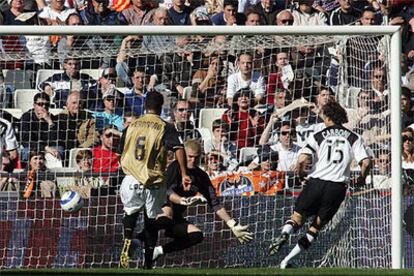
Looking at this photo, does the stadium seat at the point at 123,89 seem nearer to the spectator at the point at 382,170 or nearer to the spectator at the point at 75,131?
the spectator at the point at 75,131

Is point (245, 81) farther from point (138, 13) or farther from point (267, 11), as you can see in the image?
point (138, 13)

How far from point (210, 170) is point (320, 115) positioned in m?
1.37

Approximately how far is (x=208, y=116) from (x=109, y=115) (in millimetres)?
1102

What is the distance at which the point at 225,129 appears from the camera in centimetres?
1129

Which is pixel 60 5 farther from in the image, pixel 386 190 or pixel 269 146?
pixel 386 190

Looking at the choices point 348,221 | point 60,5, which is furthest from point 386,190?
point 60,5

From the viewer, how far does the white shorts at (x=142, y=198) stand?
9.91 metres

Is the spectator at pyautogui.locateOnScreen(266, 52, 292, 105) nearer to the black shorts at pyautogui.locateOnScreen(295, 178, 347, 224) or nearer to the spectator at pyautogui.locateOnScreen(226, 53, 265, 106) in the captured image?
the spectator at pyautogui.locateOnScreen(226, 53, 265, 106)

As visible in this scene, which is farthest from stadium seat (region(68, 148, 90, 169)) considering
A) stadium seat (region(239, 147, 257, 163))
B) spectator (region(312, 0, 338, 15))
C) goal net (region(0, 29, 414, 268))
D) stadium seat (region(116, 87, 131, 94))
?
spectator (region(312, 0, 338, 15))

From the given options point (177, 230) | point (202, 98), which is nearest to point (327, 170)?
point (177, 230)

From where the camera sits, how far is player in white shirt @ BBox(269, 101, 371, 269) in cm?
1047

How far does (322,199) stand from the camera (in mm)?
10508

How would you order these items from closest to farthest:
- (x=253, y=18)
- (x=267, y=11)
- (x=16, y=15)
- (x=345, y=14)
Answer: (x=253, y=18), (x=16, y=15), (x=267, y=11), (x=345, y=14)

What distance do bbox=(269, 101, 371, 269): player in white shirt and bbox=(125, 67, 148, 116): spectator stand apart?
2.01 meters
